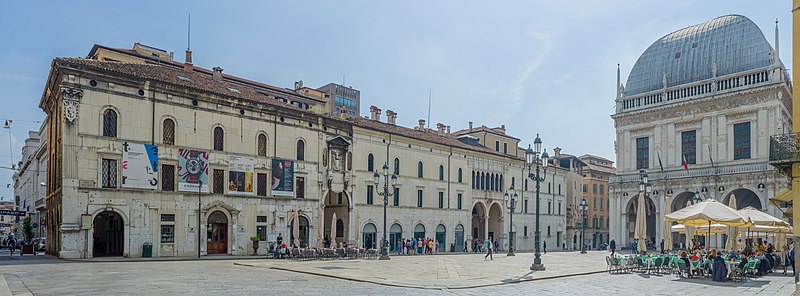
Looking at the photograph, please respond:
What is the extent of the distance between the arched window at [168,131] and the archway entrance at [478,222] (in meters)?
31.4

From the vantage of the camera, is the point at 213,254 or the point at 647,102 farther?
the point at 647,102

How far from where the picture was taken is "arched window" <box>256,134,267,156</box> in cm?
4022

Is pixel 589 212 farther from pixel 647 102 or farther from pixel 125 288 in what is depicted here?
pixel 125 288

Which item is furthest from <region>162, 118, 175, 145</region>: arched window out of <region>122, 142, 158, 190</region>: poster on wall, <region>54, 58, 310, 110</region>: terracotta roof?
<region>54, 58, 310, 110</region>: terracotta roof

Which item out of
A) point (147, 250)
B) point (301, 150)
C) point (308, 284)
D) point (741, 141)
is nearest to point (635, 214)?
point (741, 141)

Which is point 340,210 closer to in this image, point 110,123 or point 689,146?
point 110,123

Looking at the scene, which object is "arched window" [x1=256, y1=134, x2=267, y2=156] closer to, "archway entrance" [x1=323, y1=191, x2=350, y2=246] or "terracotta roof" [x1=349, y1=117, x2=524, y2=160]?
"archway entrance" [x1=323, y1=191, x2=350, y2=246]

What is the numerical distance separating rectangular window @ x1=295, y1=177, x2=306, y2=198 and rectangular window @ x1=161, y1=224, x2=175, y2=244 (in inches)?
364

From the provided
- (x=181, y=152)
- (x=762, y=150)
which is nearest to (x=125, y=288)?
(x=181, y=152)

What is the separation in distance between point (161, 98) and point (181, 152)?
326 cm

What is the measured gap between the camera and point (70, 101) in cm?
3152

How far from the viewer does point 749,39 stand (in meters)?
50.8

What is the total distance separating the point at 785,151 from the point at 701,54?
3855 cm

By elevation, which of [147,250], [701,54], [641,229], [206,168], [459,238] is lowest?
[459,238]
